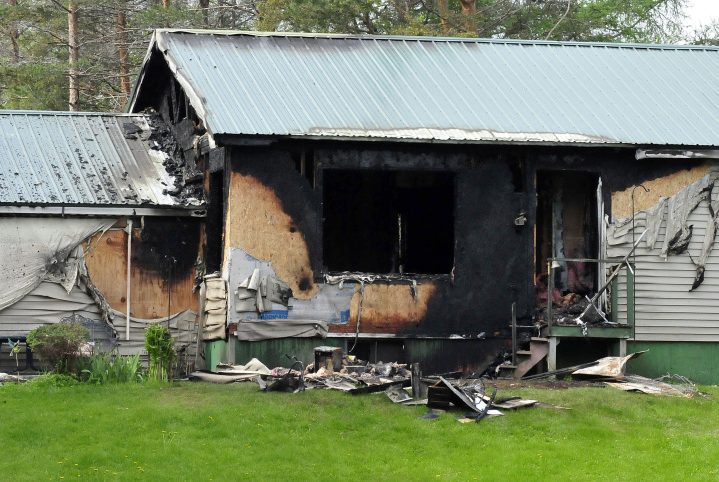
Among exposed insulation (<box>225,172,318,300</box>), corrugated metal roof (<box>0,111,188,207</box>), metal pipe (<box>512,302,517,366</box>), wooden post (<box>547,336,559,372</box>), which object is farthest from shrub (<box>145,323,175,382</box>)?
wooden post (<box>547,336,559,372</box>)

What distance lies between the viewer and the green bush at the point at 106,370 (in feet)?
57.2

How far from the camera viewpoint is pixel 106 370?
57.6 ft

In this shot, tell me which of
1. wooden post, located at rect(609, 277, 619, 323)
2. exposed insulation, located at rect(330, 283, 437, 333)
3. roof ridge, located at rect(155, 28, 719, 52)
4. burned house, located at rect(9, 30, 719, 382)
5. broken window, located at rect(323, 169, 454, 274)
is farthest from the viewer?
broken window, located at rect(323, 169, 454, 274)

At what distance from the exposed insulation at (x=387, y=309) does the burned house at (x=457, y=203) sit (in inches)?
1.0

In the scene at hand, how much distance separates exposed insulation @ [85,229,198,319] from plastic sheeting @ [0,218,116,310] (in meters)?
0.31

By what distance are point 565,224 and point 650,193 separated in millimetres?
2103

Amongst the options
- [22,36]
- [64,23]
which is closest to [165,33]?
[64,23]

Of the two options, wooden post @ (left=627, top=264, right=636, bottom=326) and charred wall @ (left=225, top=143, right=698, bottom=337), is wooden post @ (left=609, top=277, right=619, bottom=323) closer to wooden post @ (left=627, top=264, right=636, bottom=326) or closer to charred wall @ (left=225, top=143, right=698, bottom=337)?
wooden post @ (left=627, top=264, right=636, bottom=326)

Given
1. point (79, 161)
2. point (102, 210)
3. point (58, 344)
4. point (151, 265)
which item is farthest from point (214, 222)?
point (58, 344)

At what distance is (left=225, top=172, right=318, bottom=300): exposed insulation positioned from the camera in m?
19.6

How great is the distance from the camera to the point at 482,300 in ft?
66.9

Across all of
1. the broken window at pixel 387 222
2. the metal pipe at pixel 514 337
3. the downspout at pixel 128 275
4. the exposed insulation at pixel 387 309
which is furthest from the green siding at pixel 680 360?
the downspout at pixel 128 275

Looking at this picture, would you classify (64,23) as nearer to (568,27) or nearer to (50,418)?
(568,27)

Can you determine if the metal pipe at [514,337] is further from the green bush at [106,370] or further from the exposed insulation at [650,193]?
the green bush at [106,370]
